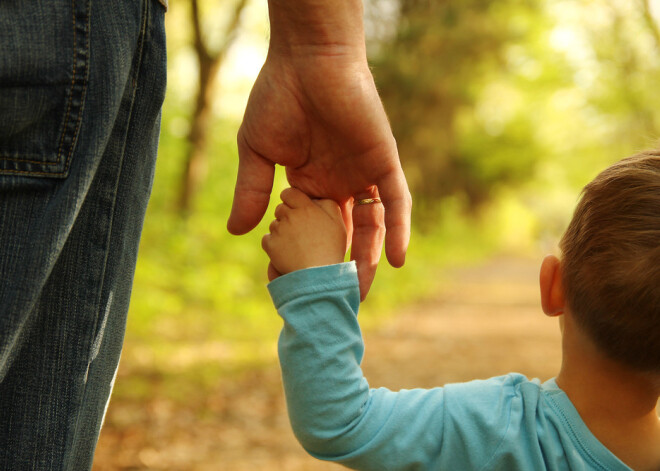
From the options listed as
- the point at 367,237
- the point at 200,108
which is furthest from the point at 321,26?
the point at 200,108

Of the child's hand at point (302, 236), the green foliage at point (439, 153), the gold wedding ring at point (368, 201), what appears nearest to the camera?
the child's hand at point (302, 236)

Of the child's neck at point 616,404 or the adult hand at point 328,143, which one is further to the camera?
the adult hand at point 328,143

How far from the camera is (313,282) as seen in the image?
1.33 metres

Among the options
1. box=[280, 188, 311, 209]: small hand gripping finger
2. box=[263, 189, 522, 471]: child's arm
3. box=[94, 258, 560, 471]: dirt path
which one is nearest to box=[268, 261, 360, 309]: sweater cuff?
box=[263, 189, 522, 471]: child's arm

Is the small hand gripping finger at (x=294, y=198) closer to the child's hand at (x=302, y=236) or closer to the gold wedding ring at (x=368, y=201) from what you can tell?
the child's hand at (x=302, y=236)

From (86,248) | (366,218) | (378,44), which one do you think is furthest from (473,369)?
(378,44)

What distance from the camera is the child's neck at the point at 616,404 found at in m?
1.30

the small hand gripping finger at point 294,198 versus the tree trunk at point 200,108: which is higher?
the tree trunk at point 200,108

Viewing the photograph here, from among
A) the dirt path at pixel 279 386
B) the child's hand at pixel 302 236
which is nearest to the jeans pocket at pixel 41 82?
the child's hand at pixel 302 236

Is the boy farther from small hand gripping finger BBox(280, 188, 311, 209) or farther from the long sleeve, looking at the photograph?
small hand gripping finger BBox(280, 188, 311, 209)

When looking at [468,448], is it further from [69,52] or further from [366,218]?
[69,52]

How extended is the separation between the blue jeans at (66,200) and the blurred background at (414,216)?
970 millimetres

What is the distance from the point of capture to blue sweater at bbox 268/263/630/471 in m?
1.29

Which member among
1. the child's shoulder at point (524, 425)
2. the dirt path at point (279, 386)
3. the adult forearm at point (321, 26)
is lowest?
the dirt path at point (279, 386)
